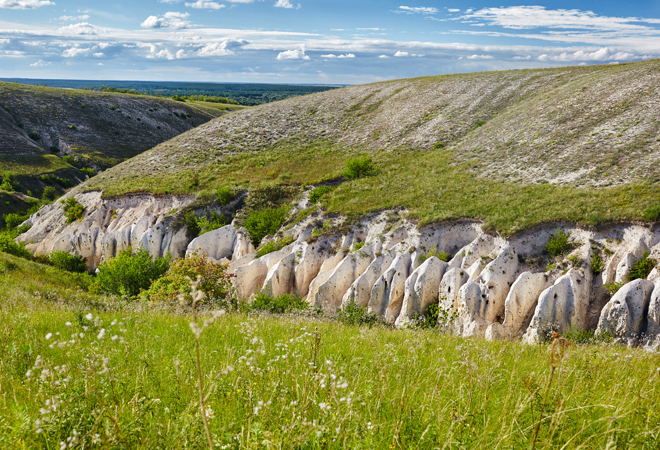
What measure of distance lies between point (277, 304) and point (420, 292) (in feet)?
26.6

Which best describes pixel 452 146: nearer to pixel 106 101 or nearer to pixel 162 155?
pixel 162 155

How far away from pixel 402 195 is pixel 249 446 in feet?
86.5

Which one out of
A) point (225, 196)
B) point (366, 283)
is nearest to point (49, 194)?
point (225, 196)

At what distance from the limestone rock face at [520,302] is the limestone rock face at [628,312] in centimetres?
282

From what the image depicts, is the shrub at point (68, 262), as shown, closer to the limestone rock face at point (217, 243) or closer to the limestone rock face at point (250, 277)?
the limestone rock face at point (217, 243)

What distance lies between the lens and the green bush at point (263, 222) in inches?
1217

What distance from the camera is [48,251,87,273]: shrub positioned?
3450 cm

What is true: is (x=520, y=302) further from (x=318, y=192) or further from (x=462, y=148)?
(x=462, y=148)

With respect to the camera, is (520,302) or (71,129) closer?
(520,302)

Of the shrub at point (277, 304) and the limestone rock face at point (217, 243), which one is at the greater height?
the limestone rock face at point (217, 243)

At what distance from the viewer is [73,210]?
40469mm

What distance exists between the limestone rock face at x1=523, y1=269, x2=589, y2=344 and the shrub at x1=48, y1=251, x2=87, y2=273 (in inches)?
1458

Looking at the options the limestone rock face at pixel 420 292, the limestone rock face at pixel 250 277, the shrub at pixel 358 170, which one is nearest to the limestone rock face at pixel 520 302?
the limestone rock face at pixel 420 292

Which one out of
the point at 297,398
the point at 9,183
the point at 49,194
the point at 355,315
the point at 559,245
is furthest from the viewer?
the point at 49,194
